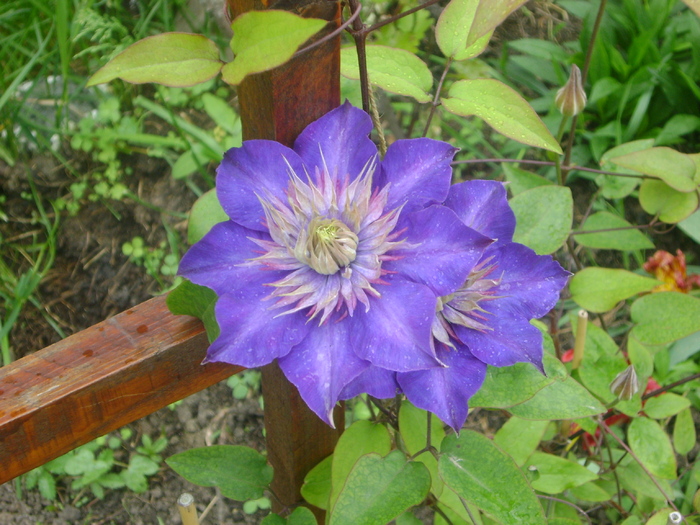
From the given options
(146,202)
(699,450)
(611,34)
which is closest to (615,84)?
(611,34)

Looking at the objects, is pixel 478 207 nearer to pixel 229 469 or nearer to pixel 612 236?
pixel 229 469

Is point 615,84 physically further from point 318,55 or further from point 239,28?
point 239,28

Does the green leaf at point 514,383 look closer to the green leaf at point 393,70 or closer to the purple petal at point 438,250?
the purple petal at point 438,250

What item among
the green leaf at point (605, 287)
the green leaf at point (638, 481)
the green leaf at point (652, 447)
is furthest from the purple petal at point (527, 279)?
the green leaf at point (638, 481)

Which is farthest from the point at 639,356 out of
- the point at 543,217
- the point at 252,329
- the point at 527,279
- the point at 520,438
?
the point at 252,329

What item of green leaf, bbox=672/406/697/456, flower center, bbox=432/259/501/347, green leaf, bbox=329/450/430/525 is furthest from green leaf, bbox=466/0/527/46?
green leaf, bbox=672/406/697/456
